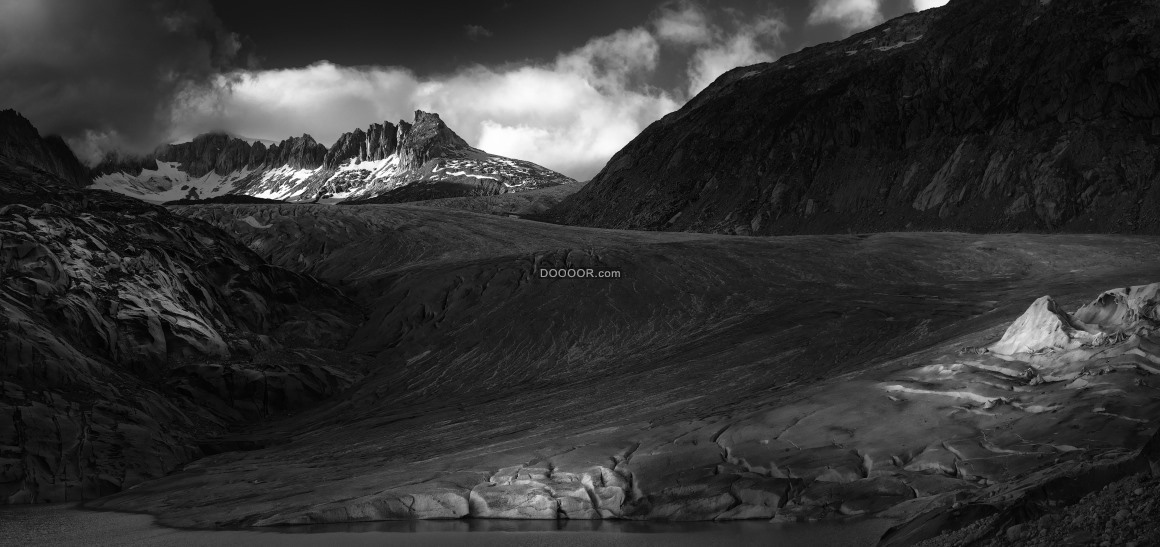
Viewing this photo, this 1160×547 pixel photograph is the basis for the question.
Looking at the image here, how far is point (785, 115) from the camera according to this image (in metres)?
159

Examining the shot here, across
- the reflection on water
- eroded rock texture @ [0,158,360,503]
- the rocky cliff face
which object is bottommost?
the reflection on water

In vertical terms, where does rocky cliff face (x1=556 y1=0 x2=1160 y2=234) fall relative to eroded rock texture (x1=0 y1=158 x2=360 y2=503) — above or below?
above

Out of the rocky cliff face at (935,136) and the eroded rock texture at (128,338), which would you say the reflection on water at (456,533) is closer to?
the eroded rock texture at (128,338)

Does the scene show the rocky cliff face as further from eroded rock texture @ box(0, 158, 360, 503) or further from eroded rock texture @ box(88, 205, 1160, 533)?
eroded rock texture @ box(0, 158, 360, 503)

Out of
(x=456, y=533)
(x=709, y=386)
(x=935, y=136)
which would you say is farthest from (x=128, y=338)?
(x=935, y=136)

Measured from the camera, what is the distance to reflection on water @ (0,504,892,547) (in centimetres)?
2781

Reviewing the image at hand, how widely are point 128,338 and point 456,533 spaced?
40.7 meters

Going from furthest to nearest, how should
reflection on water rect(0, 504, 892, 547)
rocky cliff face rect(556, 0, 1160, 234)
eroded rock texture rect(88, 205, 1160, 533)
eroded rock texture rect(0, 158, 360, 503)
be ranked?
1. rocky cliff face rect(556, 0, 1160, 234)
2. eroded rock texture rect(0, 158, 360, 503)
3. eroded rock texture rect(88, 205, 1160, 533)
4. reflection on water rect(0, 504, 892, 547)

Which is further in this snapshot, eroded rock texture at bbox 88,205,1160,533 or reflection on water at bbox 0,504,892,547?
eroded rock texture at bbox 88,205,1160,533

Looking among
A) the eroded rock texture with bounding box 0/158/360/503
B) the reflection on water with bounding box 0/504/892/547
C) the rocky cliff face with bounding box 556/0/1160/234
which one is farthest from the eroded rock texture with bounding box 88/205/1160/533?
the rocky cliff face with bounding box 556/0/1160/234

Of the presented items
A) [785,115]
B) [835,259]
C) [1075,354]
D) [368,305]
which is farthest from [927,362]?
[785,115]

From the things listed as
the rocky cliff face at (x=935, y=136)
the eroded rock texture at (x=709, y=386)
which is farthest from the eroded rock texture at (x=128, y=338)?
the rocky cliff face at (x=935, y=136)

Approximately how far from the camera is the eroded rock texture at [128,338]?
148ft

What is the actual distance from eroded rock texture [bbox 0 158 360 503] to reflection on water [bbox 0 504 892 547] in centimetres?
854
